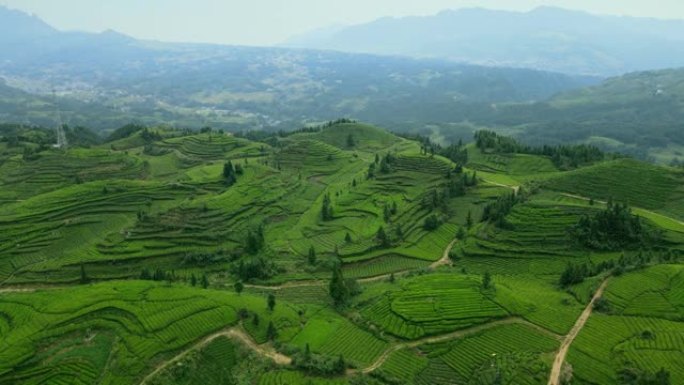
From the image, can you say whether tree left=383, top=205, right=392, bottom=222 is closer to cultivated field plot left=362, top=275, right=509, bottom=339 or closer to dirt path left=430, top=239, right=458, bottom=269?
dirt path left=430, top=239, right=458, bottom=269

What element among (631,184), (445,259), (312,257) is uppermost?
(631,184)

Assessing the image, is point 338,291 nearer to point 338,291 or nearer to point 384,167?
point 338,291

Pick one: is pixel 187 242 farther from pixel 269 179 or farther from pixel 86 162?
pixel 86 162

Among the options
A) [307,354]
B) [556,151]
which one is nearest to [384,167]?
[556,151]

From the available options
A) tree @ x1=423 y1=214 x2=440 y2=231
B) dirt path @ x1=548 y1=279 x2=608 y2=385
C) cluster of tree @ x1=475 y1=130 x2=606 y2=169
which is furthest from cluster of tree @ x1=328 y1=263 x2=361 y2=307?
cluster of tree @ x1=475 y1=130 x2=606 y2=169

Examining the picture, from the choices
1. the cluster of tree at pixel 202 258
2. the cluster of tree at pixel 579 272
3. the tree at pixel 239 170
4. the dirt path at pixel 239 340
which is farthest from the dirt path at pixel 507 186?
the dirt path at pixel 239 340

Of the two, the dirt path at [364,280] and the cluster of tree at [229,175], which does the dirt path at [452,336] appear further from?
the cluster of tree at [229,175]
